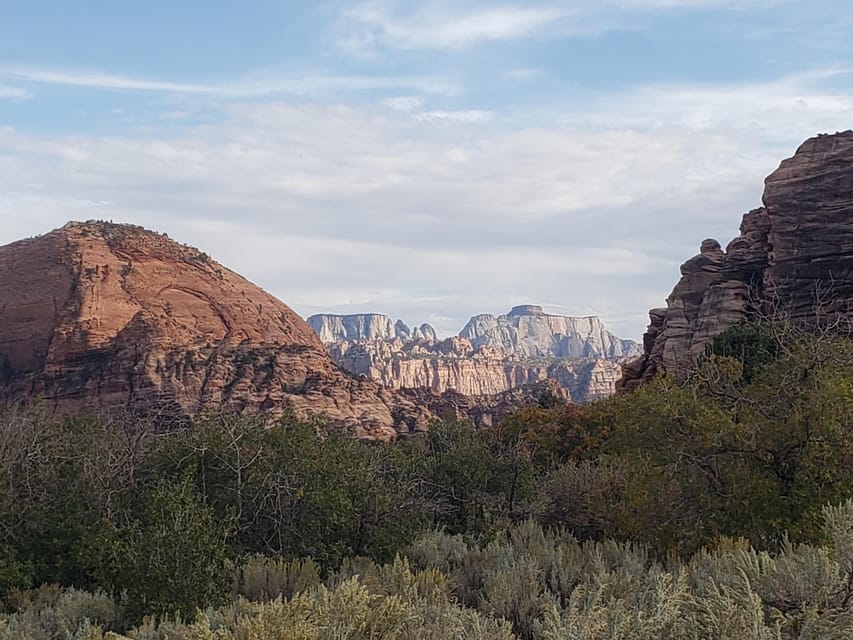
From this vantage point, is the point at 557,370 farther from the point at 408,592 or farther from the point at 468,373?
the point at 408,592

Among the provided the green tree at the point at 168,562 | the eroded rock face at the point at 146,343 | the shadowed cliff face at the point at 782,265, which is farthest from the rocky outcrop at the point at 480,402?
the green tree at the point at 168,562

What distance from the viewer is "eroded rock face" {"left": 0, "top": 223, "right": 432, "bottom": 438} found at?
→ 53.2 metres

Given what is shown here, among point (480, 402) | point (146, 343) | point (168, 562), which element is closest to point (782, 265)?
point (480, 402)

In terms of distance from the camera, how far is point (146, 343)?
183 feet

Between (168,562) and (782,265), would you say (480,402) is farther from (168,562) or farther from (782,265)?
(168,562)

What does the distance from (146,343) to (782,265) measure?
136 feet

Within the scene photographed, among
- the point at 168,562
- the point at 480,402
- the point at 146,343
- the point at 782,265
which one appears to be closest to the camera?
the point at 168,562

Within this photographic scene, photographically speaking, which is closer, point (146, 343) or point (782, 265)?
point (782, 265)

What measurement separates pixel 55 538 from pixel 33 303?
5099 cm

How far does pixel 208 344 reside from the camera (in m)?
59.0

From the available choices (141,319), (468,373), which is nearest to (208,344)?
(141,319)

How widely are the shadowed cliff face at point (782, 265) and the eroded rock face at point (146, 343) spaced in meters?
20.1

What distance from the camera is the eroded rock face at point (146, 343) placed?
53188 millimetres

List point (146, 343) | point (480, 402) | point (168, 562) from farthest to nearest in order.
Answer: point (480, 402) → point (146, 343) → point (168, 562)
